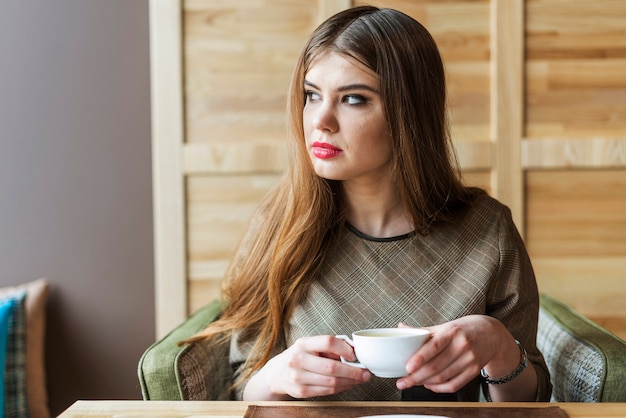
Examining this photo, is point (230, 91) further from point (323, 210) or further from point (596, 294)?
point (596, 294)

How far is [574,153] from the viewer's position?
7.02 feet

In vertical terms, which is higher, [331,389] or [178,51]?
[178,51]

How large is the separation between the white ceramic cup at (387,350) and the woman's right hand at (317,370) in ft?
0.10

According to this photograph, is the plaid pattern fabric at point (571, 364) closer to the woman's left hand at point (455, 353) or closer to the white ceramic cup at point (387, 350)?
the woman's left hand at point (455, 353)

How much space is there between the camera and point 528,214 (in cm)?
218

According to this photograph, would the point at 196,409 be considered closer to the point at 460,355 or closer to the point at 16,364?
the point at 460,355

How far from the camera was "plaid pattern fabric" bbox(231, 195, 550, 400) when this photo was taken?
4.61 feet

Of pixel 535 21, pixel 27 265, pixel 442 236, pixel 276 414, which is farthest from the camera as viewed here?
pixel 27 265

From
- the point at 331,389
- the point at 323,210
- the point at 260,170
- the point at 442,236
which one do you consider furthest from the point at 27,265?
the point at 331,389

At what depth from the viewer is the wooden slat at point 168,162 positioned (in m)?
2.16

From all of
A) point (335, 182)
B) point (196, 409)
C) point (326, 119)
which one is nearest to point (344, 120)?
point (326, 119)

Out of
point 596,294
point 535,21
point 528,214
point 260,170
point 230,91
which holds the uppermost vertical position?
point 535,21

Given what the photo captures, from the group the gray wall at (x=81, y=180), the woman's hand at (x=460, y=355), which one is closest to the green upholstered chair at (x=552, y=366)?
the woman's hand at (x=460, y=355)

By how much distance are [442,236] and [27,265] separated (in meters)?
1.39
